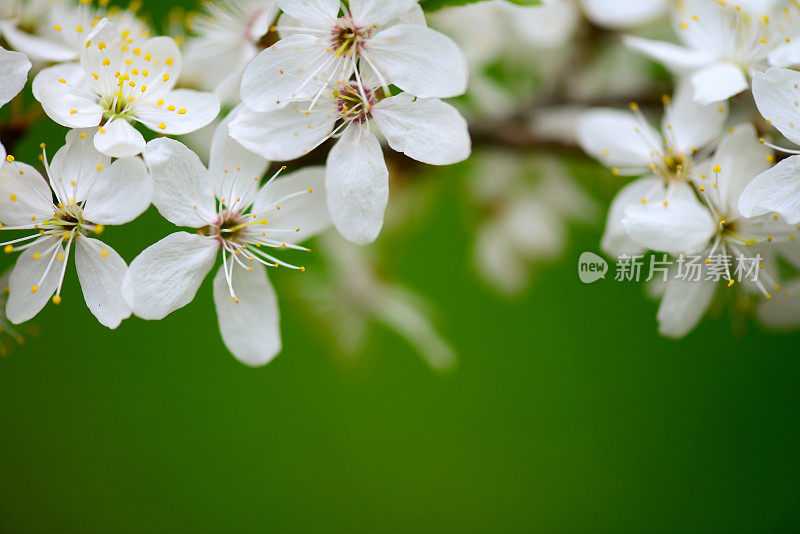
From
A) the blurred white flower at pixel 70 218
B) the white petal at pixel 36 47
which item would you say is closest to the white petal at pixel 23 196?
the blurred white flower at pixel 70 218

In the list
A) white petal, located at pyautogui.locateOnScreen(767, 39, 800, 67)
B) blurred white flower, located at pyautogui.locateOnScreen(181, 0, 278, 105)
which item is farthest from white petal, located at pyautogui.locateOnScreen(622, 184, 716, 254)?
blurred white flower, located at pyautogui.locateOnScreen(181, 0, 278, 105)

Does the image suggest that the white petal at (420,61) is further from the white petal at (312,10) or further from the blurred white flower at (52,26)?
the blurred white flower at (52,26)

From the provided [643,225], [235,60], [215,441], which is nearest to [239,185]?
[235,60]

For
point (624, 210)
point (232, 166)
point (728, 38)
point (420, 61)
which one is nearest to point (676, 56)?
point (728, 38)

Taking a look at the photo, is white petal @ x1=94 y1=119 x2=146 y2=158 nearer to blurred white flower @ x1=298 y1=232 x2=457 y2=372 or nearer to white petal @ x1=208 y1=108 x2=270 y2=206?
white petal @ x1=208 y1=108 x2=270 y2=206

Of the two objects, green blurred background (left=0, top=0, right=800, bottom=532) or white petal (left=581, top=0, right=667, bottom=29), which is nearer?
white petal (left=581, top=0, right=667, bottom=29)

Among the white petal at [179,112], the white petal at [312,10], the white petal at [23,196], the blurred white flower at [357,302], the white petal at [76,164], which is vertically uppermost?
the white petal at [312,10]

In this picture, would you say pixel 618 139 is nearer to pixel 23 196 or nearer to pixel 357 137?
pixel 357 137
